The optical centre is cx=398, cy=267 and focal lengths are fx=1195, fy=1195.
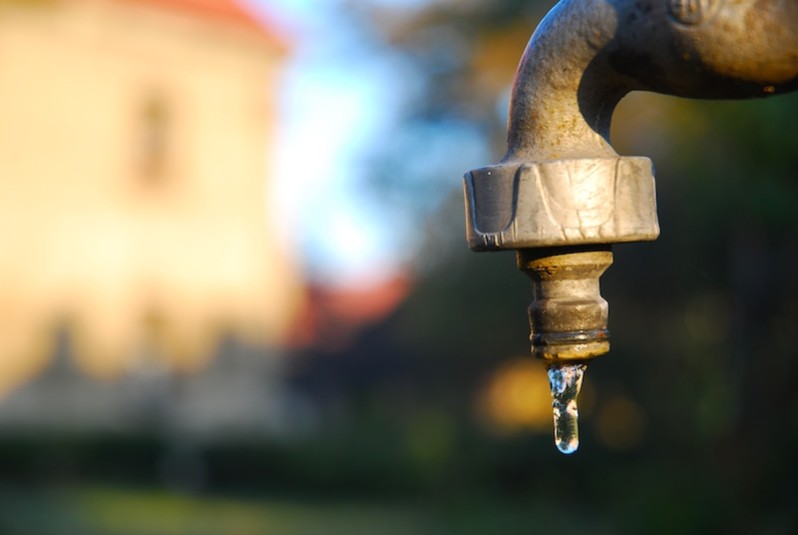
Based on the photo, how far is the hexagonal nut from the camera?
155 centimetres

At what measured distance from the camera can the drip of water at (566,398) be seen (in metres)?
1.65

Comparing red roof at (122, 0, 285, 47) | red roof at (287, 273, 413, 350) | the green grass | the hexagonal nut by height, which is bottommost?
the green grass

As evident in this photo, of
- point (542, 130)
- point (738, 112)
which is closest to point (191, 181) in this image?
point (738, 112)

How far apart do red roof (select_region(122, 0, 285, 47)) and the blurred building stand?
0.03 m

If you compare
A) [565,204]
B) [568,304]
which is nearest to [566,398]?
[568,304]

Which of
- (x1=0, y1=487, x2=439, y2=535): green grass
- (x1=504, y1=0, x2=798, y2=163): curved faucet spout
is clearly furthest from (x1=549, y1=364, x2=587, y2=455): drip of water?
(x1=0, y1=487, x2=439, y2=535): green grass

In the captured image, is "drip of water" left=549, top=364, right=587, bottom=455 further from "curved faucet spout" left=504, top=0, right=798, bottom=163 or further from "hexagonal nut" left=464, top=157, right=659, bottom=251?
"curved faucet spout" left=504, top=0, right=798, bottom=163

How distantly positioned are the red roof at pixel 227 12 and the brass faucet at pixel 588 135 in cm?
1588

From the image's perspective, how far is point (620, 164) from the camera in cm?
158

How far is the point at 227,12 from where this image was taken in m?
17.9

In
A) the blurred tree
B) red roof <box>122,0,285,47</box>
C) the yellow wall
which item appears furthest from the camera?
red roof <box>122,0,285,47</box>

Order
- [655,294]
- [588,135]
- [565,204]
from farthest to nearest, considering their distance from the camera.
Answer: [655,294]
[588,135]
[565,204]

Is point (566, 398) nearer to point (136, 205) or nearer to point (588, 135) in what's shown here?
point (588, 135)

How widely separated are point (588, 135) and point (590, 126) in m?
0.02
